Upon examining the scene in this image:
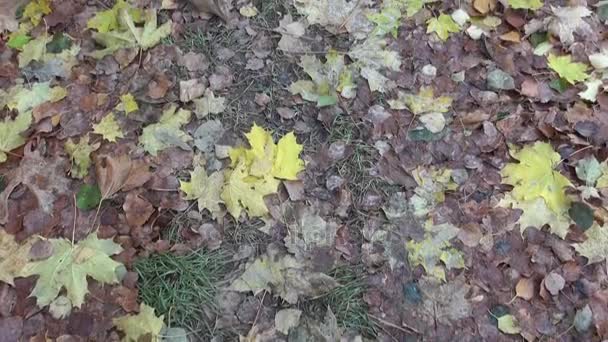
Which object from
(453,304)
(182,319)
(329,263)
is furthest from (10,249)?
(453,304)

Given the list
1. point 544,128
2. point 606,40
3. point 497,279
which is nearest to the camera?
point 497,279

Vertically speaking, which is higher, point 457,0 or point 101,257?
point 457,0

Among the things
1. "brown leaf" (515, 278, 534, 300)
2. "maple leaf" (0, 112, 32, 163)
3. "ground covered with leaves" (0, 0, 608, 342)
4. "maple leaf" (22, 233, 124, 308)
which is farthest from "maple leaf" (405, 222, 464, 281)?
"maple leaf" (0, 112, 32, 163)

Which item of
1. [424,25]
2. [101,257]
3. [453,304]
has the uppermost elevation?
[424,25]

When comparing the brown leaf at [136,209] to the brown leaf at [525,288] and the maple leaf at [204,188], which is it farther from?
the brown leaf at [525,288]

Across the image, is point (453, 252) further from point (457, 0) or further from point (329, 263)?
point (457, 0)

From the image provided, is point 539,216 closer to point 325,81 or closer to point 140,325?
point 325,81
